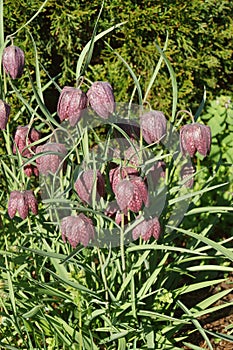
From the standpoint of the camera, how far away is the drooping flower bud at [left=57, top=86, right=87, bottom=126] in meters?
1.33

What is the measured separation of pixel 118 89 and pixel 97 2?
14.6 inches

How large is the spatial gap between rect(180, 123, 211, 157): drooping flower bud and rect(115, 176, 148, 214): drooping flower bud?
15 cm

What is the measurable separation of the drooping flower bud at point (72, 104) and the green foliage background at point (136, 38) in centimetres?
109

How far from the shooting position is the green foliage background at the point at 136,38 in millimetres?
2475

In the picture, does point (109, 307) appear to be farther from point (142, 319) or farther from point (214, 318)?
point (214, 318)

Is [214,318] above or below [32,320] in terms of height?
below

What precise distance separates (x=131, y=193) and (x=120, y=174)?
0.06 meters

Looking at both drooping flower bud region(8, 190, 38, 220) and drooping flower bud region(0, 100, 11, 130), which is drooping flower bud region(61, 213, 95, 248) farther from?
drooping flower bud region(0, 100, 11, 130)

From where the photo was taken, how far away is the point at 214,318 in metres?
2.03

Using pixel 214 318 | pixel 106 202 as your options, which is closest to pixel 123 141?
pixel 106 202

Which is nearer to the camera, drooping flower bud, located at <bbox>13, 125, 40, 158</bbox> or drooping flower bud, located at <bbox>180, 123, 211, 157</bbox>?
drooping flower bud, located at <bbox>180, 123, 211, 157</bbox>

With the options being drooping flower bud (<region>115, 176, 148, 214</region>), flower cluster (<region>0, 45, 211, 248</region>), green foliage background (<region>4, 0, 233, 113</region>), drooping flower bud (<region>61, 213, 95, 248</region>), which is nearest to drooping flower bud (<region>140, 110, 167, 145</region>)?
flower cluster (<region>0, 45, 211, 248</region>)

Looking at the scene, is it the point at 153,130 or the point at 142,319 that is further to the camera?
the point at 142,319

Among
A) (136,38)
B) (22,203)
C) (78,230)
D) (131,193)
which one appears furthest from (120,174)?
(136,38)
